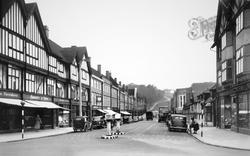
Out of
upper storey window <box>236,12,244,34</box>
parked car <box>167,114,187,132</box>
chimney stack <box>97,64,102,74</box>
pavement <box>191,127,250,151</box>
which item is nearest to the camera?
pavement <box>191,127,250,151</box>

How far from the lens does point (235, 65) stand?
34750mm

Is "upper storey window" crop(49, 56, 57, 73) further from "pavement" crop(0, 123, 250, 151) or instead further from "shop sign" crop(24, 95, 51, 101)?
"pavement" crop(0, 123, 250, 151)

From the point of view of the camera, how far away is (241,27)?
30875 millimetres

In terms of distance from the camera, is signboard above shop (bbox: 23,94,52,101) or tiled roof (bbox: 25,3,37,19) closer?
signboard above shop (bbox: 23,94,52,101)

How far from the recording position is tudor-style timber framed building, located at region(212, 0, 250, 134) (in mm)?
29781

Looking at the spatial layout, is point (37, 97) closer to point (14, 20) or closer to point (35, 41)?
point (35, 41)

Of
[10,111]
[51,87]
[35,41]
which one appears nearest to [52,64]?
[51,87]

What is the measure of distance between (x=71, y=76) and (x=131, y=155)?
40.3 m

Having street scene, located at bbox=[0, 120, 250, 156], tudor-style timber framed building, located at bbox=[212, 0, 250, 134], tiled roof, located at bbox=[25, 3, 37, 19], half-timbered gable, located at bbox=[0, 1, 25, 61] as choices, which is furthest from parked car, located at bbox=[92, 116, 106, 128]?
street scene, located at bbox=[0, 120, 250, 156]

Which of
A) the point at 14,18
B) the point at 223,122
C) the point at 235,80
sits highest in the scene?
the point at 14,18

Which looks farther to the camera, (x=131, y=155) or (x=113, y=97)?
(x=113, y=97)

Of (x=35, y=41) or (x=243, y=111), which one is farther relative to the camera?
(x=35, y=41)

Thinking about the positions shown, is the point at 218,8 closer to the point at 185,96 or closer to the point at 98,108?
the point at 98,108

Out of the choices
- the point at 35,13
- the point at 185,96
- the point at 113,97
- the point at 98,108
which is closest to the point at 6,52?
the point at 35,13
